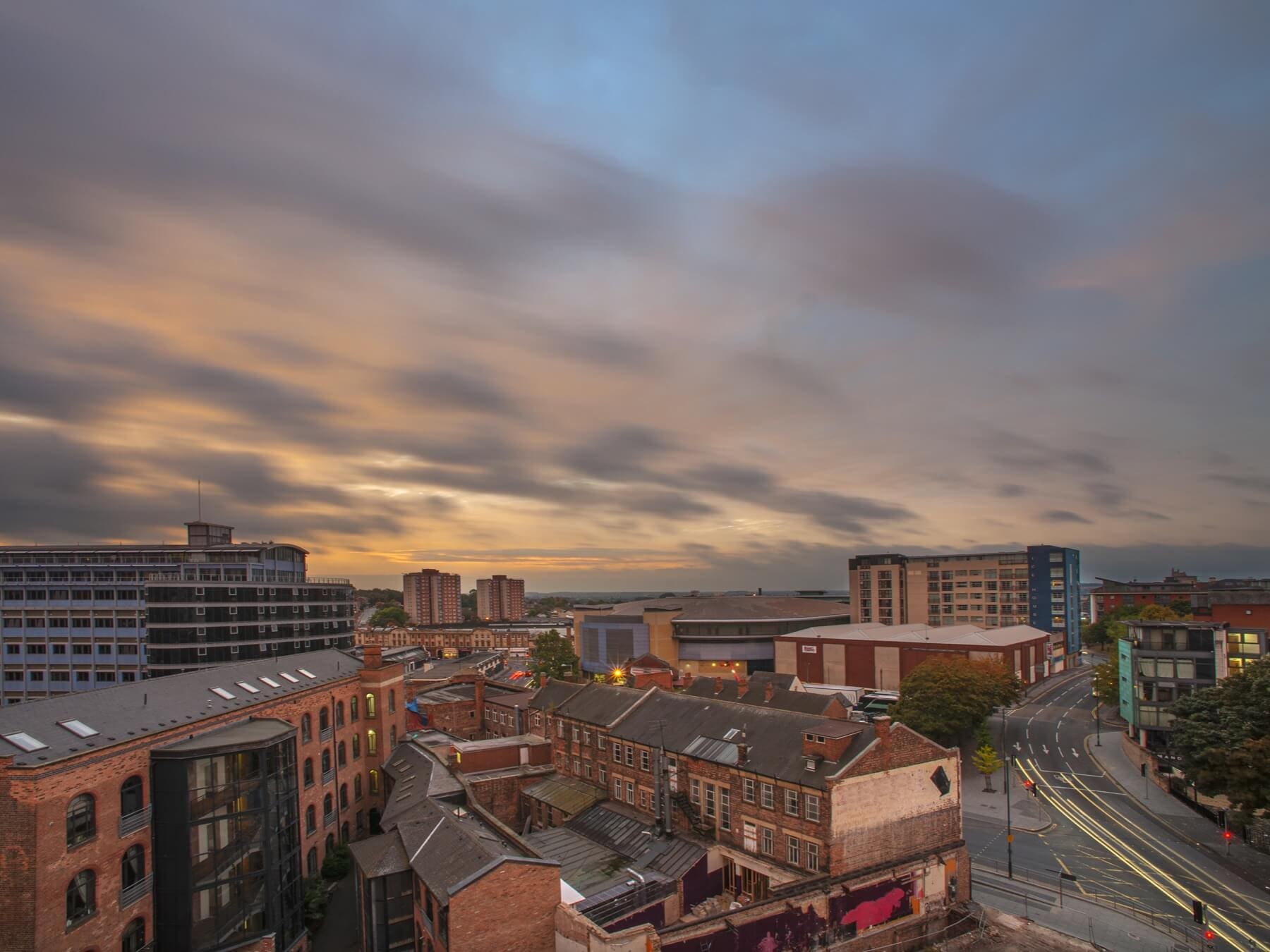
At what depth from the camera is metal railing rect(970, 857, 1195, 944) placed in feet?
→ 124

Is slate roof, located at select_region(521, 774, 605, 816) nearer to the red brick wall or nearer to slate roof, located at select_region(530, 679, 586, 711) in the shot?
slate roof, located at select_region(530, 679, 586, 711)

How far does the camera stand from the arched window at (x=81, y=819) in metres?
28.4

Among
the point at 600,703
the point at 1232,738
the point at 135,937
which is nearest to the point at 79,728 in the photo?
the point at 135,937

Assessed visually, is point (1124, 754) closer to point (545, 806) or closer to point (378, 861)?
point (545, 806)

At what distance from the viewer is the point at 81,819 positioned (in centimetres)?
2898

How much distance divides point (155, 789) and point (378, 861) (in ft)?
38.8

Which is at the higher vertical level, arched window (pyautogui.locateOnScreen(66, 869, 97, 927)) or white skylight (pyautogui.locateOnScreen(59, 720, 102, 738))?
white skylight (pyautogui.locateOnScreen(59, 720, 102, 738))

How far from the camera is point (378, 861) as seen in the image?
3834 centimetres

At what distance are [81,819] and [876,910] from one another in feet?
125

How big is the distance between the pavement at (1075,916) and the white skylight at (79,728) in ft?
158

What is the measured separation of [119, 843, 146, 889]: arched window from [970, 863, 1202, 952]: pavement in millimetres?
44693

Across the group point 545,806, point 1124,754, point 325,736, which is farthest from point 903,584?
point 325,736

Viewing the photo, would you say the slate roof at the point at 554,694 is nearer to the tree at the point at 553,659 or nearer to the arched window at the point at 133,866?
the arched window at the point at 133,866

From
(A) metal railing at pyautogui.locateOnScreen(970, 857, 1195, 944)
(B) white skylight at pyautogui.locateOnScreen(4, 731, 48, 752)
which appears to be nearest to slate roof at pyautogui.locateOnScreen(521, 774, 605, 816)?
(A) metal railing at pyautogui.locateOnScreen(970, 857, 1195, 944)
